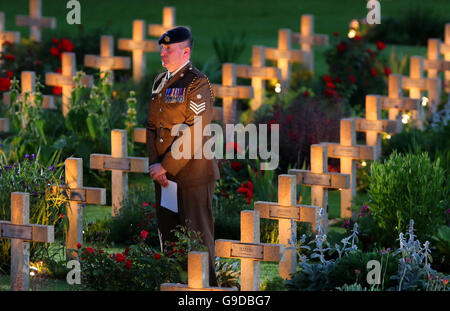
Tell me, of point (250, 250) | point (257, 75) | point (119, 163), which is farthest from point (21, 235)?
point (257, 75)

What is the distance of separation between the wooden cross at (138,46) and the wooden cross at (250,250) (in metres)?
8.70

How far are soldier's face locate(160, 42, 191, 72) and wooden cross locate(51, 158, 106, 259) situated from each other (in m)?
1.18

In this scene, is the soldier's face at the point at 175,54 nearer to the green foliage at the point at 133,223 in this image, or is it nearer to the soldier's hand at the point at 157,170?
the soldier's hand at the point at 157,170

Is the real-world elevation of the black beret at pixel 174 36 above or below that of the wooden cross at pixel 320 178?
above

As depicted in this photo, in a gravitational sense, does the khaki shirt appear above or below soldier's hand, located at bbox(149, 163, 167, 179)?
above

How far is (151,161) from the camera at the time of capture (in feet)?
29.3

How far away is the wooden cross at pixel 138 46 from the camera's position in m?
16.9

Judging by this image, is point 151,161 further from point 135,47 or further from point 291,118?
point 135,47

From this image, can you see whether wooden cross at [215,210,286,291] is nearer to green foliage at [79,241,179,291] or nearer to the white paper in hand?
green foliage at [79,241,179,291]

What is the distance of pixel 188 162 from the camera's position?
8672 mm

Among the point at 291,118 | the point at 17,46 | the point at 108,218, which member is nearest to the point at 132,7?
the point at 17,46

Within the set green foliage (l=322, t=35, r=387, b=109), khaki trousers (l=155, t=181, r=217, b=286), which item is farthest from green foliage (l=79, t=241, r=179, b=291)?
green foliage (l=322, t=35, r=387, b=109)

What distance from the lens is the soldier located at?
28.5ft

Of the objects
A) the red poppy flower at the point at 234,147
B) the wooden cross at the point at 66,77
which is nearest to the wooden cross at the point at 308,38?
the wooden cross at the point at 66,77
